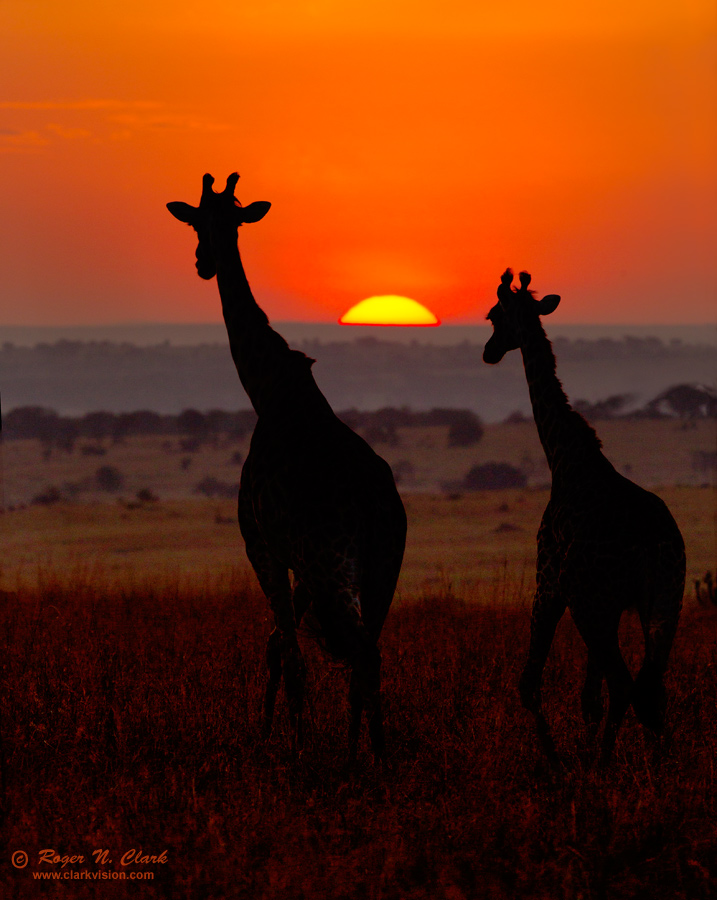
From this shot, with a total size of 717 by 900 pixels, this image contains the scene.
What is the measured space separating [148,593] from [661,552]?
10.3 m

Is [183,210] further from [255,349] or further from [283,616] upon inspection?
[283,616]

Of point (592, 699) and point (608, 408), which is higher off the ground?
point (608, 408)

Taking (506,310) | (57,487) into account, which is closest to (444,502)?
(57,487)

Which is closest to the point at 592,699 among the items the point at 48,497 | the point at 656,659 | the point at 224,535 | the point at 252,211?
the point at 656,659

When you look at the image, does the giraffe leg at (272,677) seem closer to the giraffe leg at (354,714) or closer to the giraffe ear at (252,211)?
the giraffe leg at (354,714)

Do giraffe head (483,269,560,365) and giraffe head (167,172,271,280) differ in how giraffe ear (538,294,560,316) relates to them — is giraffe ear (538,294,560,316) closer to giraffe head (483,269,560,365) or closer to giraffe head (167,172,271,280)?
giraffe head (483,269,560,365)

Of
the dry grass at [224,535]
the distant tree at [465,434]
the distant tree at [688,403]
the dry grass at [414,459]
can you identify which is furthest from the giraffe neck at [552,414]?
the distant tree at [688,403]

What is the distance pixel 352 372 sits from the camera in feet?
430

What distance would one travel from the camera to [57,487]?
7338cm

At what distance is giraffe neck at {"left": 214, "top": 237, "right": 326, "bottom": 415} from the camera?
796 centimetres

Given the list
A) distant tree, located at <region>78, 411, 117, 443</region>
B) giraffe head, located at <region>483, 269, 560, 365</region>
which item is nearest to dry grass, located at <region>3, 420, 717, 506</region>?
distant tree, located at <region>78, 411, 117, 443</region>

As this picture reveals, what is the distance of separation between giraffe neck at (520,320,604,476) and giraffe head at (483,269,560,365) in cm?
8

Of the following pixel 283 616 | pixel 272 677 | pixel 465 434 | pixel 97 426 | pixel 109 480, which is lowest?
pixel 272 677

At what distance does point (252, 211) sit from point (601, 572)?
3.75m
